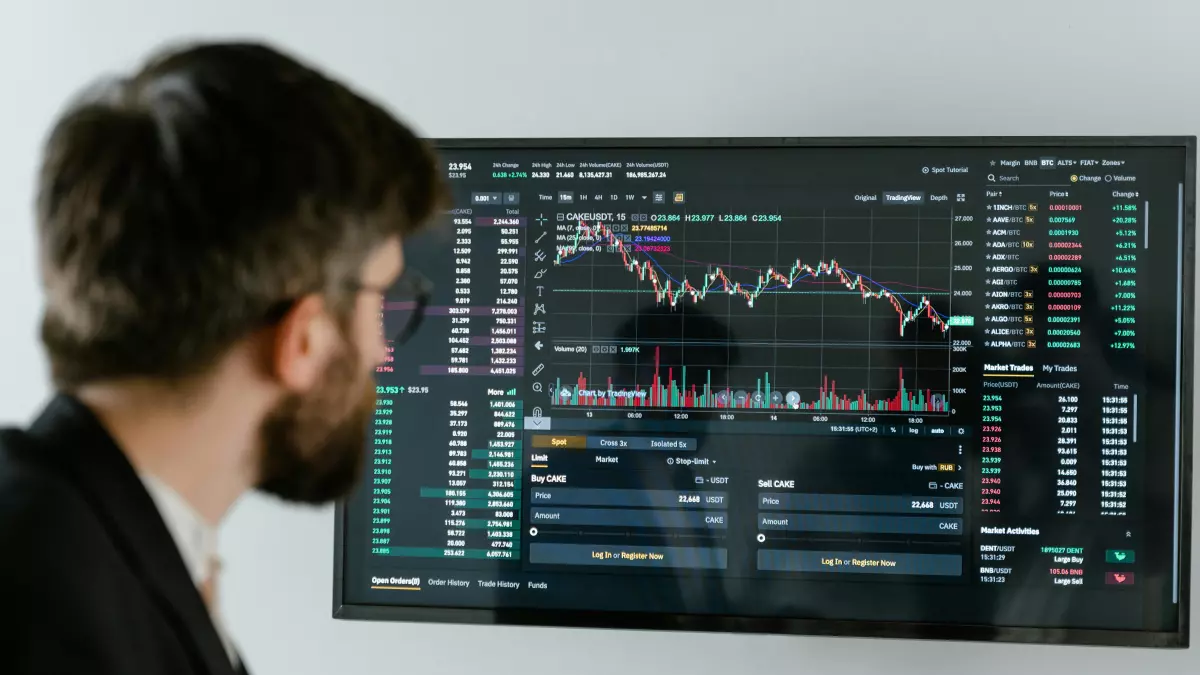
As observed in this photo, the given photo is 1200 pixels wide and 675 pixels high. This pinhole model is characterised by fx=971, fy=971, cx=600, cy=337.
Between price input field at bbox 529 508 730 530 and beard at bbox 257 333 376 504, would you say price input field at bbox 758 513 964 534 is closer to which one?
price input field at bbox 529 508 730 530

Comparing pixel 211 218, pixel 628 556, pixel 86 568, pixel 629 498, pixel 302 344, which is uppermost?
pixel 211 218

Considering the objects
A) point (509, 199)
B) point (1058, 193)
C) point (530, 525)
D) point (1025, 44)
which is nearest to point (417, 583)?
point (530, 525)

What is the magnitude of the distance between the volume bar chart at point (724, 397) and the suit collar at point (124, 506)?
117cm

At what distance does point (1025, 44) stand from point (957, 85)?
6.9 inches

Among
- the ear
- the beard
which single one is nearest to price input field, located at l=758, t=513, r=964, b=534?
the beard

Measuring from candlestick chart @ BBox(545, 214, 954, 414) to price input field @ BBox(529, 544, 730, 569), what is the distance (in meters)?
0.31

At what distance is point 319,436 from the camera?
1202 mm

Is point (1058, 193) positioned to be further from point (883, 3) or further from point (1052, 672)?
point (1052, 672)

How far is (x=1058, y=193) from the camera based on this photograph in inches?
79.7

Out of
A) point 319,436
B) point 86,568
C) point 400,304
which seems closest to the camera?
point 86,568

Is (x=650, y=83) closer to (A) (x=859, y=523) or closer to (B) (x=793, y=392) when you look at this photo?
(B) (x=793, y=392)
